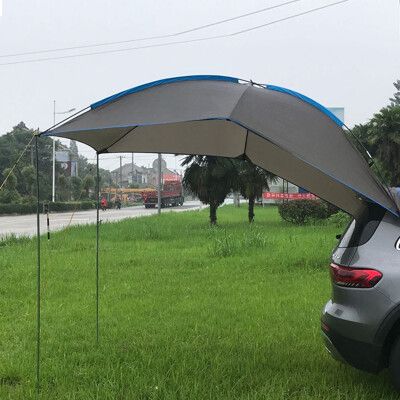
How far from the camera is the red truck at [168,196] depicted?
61478 mm

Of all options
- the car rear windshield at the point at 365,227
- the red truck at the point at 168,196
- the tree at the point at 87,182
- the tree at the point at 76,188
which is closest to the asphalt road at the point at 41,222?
the car rear windshield at the point at 365,227

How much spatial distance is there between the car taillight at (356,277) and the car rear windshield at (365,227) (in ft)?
0.67

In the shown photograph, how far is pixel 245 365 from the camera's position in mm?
4648

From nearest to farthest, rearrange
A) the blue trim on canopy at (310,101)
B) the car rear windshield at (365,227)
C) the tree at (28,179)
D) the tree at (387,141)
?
the car rear windshield at (365,227), the blue trim on canopy at (310,101), the tree at (387,141), the tree at (28,179)

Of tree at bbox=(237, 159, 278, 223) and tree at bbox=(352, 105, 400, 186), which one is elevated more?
tree at bbox=(352, 105, 400, 186)

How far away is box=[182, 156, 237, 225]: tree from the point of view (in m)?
22.3

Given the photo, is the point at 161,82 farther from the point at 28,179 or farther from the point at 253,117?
the point at 28,179

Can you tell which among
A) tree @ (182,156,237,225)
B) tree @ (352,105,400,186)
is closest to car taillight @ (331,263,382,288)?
tree @ (352,105,400,186)

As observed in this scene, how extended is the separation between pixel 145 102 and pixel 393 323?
7.47 feet

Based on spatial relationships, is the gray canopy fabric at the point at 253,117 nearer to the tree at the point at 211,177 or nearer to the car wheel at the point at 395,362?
the car wheel at the point at 395,362

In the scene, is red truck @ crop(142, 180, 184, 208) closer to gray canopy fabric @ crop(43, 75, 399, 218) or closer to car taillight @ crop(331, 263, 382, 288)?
gray canopy fabric @ crop(43, 75, 399, 218)

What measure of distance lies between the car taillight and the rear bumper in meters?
0.37

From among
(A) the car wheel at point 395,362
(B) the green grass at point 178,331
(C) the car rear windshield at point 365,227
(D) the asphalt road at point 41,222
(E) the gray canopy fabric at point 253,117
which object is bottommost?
(D) the asphalt road at point 41,222

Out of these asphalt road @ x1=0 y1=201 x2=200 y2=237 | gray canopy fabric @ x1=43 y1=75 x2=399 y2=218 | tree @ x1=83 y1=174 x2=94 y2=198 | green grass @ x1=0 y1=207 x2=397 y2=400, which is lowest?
asphalt road @ x1=0 y1=201 x2=200 y2=237
